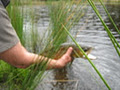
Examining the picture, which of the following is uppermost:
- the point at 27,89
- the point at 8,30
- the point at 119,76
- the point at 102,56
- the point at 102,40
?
the point at 8,30

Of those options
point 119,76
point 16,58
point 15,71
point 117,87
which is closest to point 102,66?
point 119,76

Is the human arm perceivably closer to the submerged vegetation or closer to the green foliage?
the submerged vegetation

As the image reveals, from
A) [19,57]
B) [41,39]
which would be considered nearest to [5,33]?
[19,57]

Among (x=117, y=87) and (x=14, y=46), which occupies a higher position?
(x=14, y=46)

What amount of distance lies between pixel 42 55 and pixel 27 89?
0.45 m

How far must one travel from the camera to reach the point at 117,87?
264 centimetres

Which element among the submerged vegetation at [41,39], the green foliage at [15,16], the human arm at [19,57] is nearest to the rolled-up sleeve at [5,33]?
the human arm at [19,57]

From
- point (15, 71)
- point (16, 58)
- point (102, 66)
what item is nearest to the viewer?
point (16, 58)

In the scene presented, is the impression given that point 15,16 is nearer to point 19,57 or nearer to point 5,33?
point 19,57

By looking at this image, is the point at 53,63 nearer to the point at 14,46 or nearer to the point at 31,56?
the point at 31,56

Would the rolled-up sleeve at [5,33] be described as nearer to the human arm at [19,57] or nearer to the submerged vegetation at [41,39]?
the human arm at [19,57]

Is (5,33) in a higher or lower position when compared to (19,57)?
higher

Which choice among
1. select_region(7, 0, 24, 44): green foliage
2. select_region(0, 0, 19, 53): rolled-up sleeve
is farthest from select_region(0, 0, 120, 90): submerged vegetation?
select_region(0, 0, 19, 53): rolled-up sleeve

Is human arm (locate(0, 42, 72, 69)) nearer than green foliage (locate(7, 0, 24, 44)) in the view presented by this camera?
Yes
